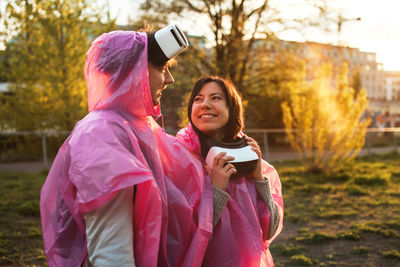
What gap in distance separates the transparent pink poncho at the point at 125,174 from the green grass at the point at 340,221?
311 cm

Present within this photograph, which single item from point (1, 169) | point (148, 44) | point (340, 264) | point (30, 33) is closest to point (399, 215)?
point (340, 264)

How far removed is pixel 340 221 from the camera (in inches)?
243

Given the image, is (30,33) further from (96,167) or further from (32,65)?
(96,167)

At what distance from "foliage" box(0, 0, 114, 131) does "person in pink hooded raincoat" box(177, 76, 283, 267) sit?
974cm

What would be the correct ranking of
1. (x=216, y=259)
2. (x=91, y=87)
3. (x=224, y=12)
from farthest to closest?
(x=224, y=12)
(x=216, y=259)
(x=91, y=87)

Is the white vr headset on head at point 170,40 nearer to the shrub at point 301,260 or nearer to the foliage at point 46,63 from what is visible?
the shrub at point 301,260

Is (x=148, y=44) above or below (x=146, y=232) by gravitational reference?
above

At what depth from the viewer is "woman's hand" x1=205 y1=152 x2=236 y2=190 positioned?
198 cm

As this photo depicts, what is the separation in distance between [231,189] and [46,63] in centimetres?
1109

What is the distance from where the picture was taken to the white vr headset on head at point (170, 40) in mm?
1714

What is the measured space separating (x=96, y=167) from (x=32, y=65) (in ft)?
38.5

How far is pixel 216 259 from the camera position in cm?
198

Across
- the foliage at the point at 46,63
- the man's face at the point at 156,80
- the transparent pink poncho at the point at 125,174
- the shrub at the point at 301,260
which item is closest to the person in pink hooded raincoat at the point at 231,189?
the transparent pink poncho at the point at 125,174

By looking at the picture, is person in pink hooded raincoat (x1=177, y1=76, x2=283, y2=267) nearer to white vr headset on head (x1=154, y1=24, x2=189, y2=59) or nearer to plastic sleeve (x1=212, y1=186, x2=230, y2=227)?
plastic sleeve (x1=212, y1=186, x2=230, y2=227)
